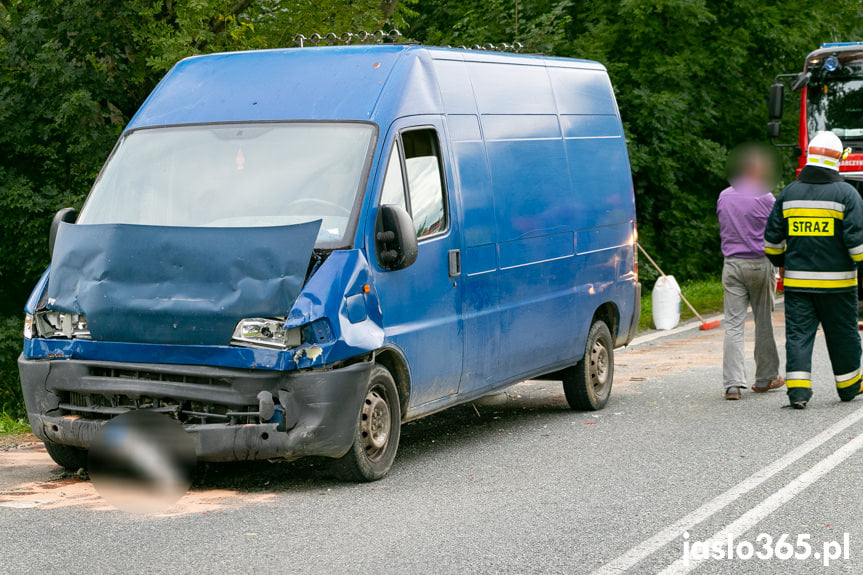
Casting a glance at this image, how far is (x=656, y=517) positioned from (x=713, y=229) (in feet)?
56.8

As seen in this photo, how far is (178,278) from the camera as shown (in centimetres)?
664

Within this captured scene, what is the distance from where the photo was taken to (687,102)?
21922 millimetres

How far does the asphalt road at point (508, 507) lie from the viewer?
18.1 ft

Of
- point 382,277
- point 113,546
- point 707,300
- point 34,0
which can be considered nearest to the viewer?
point 113,546

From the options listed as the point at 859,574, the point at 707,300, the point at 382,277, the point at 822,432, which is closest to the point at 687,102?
the point at 707,300

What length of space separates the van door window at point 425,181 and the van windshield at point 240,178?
16.2 inches

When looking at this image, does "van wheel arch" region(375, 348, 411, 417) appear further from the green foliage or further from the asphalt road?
the green foliage

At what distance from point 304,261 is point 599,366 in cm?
407

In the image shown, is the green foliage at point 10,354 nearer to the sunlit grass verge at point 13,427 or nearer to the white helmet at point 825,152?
the sunlit grass verge at point 13,427

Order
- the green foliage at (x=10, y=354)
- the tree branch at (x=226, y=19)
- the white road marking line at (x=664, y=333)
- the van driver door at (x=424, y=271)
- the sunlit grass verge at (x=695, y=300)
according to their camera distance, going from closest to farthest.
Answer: the van driver door at (x=424, y=271)
the green foliage at (x=10, y=354)
the tree branch at (x=226, y=19)
the white road marking line at (x=664, y=333)
the sunlit grass verge at (x=695, y=300)

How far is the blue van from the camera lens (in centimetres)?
654

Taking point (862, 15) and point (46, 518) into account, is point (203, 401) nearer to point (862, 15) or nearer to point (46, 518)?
point (46, 518)

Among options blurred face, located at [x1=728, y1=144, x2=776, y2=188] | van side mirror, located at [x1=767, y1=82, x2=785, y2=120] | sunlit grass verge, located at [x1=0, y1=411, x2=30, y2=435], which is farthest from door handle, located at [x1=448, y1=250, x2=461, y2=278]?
van side mirror, located at [x1=767, y1=82, x2=785, y2=120]

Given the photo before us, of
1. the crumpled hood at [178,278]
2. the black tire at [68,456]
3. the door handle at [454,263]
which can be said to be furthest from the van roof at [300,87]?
the black tire at [68,456]
